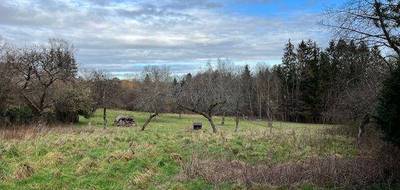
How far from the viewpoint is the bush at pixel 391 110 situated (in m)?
11.6

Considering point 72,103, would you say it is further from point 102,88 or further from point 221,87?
point 221,87

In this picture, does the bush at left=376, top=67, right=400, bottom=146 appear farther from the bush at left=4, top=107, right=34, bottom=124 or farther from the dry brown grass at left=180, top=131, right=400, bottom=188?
the bush at left=4, top=107, right=34, bottom=124

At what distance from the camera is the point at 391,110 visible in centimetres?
1171

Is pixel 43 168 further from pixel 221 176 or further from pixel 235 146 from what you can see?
pixel 235 146

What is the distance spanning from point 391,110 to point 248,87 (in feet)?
262

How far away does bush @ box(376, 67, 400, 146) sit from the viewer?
11578 mm

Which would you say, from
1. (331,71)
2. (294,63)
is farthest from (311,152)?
(294,63)

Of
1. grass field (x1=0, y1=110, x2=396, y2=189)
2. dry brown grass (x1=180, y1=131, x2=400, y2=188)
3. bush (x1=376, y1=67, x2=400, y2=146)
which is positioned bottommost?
grass field (x1=0, y1=110, x2=396, y2=189)

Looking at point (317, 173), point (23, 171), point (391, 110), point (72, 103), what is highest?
point (391, 110)

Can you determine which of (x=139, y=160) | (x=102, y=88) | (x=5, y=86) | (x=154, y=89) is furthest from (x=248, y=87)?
(x=139, y=160)

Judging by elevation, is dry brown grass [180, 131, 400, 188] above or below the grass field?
above

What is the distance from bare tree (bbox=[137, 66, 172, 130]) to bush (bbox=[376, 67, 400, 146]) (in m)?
43.4

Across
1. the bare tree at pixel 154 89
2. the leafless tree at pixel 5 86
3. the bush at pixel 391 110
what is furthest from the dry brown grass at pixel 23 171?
the bare tree at pixel 154 89

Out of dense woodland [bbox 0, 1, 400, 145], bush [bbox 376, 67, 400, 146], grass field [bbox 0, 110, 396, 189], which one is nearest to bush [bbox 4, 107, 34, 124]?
dense woodland [bbox 0, 1, 400, 145]
